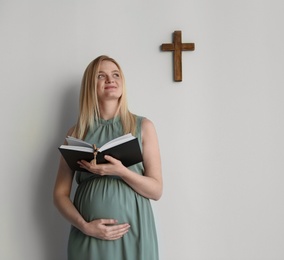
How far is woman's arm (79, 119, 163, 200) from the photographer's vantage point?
6.22 ft

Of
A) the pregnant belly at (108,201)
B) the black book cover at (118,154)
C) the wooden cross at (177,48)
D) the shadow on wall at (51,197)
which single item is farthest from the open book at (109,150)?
the wooden cross at (177,48)

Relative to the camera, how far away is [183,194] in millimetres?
2461

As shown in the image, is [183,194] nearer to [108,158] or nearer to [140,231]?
[140,231]

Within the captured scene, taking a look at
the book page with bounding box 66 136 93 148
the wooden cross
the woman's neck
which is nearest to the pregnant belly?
the book page with bounding box 66 136 93 148

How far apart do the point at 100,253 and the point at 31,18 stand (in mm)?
1592

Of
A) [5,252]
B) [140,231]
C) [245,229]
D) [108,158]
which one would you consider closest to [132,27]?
[108,158]

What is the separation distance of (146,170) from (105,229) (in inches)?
15.5

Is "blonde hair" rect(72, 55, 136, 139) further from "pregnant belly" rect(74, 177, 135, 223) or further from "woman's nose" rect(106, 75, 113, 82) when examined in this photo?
"pregnant belly" rect(74, 177, 135, 223)

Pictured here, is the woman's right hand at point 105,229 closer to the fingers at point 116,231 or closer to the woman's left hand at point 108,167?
the fingers at point 116,231

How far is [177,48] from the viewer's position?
8.18 ft

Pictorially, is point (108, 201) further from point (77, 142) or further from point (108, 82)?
point (108, 82)

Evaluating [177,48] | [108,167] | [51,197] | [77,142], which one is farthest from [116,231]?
[177,48]

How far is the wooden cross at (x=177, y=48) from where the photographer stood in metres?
2.48

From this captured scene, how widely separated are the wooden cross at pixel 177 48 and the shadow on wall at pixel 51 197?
0.66 metres
